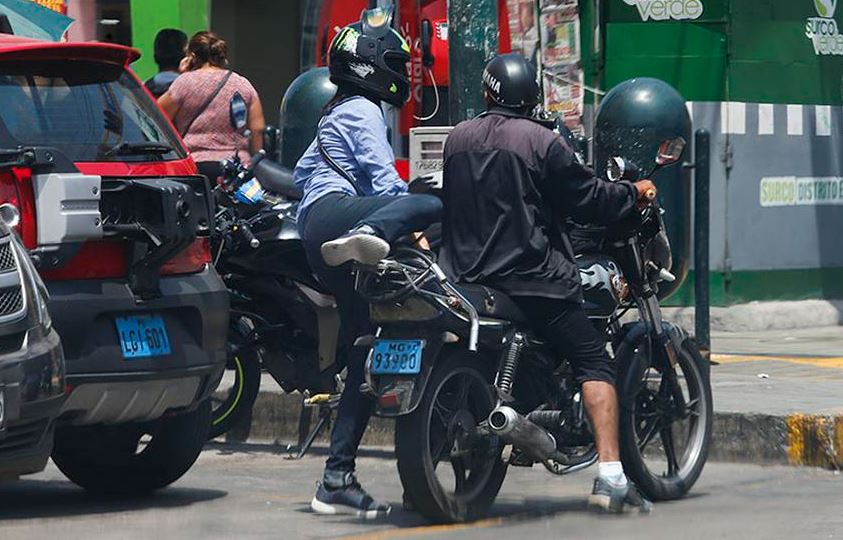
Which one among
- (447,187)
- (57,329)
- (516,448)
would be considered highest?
(447,187)

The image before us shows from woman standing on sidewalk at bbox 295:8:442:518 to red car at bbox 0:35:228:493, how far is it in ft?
1.45

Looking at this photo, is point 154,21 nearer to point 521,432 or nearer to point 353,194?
point 353,194

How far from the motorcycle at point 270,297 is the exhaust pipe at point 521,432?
171cm

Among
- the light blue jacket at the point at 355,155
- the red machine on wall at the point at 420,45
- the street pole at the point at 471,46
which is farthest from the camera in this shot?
the red machine on wall at the point at 420,45

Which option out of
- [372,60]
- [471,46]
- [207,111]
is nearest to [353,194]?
[372,60]

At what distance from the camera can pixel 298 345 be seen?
28.0 feet

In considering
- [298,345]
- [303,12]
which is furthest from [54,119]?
[303,12]

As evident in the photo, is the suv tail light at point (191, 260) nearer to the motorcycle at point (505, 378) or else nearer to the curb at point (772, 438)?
the motorcycle at point (505, 378)

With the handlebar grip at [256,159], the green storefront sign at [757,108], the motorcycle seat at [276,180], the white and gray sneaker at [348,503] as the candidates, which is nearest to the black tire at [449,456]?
the white and gray sneaker at [348,503]

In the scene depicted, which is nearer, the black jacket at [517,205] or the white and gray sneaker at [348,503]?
the black jacket at [517,205]

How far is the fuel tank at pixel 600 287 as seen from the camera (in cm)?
714

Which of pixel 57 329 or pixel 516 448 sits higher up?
pixel 57 329

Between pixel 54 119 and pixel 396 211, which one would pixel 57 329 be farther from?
pixel 396 211

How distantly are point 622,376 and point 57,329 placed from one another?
2.08m
